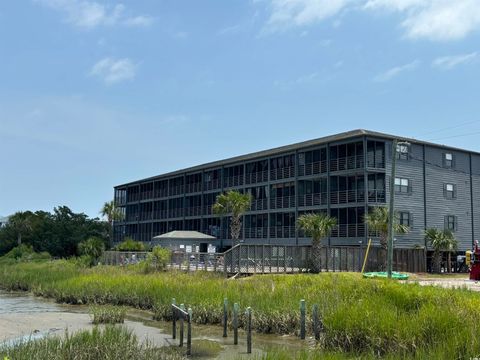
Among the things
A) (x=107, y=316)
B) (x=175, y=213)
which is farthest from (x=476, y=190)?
(x=107, y=316)

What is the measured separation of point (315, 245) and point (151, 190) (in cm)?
4246

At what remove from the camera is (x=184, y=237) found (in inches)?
1971

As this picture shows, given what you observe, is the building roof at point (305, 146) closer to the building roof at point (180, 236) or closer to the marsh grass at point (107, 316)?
the building roof at point (180, 236)

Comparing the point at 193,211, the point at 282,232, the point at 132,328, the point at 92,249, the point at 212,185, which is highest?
the point at 212,185

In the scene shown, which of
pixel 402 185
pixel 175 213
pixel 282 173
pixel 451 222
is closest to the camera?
pixel 402 185

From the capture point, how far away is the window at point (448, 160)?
49188 millimetres

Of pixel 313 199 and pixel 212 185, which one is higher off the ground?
pixel 212 185

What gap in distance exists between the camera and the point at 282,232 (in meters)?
52.0

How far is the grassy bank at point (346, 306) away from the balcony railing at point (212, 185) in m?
32.9

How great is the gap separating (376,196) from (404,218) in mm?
3316

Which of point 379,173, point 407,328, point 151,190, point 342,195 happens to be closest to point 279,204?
point 342,195

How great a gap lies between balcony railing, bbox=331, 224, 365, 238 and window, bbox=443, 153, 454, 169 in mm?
10982

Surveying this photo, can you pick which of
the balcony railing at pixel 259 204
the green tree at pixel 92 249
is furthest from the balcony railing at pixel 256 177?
the green tree at pixel 92 249

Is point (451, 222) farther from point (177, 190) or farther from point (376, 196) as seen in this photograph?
point (177, 190)
